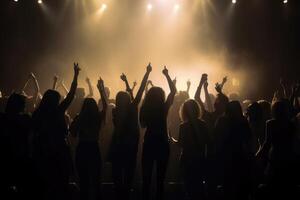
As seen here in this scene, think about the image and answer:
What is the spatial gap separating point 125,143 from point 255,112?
2.17 meters

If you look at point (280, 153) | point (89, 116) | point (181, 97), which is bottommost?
point (280, 153)

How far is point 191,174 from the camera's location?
645 centimetres

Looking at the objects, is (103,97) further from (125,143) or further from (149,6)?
(149,6)

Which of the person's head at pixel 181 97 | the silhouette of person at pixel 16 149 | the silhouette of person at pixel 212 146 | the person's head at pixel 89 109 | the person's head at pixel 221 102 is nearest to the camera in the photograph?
the silhouette of person at pixel 16 149

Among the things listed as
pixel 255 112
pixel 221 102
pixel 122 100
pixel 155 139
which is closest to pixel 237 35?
pixel 221 102

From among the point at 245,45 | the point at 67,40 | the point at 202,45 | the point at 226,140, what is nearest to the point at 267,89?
the point at 245,45

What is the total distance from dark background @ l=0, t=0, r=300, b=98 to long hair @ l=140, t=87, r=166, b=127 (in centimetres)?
1000

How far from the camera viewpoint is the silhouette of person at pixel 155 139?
5.81 meters

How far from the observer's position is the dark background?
14836 mm

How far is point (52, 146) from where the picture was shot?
6031mm

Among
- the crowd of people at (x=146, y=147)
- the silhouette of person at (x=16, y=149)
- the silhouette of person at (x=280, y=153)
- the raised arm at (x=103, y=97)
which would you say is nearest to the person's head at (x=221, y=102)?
the crowd of people at (x=146, y=147)

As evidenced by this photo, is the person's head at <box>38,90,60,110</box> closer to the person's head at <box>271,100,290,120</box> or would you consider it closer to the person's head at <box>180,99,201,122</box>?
the person's head at <box>180,99,201,122</box>

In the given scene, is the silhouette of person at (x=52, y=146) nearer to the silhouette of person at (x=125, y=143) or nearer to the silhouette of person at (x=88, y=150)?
the silhouette of person at (x=88, y=150)

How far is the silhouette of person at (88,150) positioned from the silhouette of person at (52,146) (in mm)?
213
